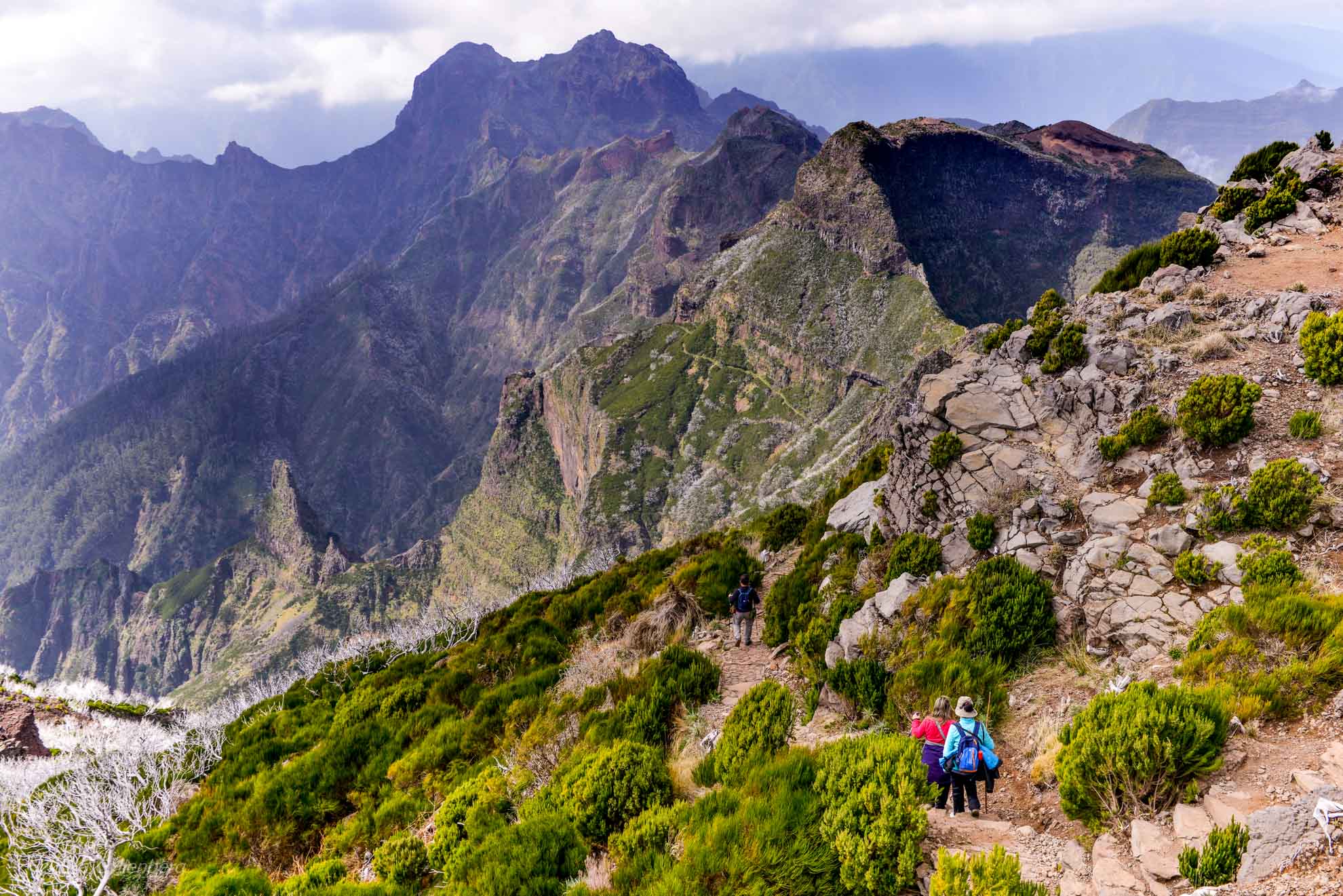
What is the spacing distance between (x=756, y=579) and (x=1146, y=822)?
14159 mm

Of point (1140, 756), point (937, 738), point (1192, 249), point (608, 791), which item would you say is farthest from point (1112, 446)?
point (608, 791)

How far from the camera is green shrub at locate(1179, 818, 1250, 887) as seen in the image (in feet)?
17.7

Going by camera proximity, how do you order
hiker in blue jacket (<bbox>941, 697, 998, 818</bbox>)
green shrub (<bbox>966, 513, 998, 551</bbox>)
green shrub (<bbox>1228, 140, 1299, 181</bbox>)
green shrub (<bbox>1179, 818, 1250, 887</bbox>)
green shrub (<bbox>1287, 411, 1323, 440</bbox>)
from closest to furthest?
green shrub (<bbox>1179, 818, 1250, 887</bbox>) → hiker in blue jacket (<bbox>941, 697, 998, 818</bbox>) → green shrub (<bbox>1287, 411, 1323, 440</bbox>) → green shrub (<bbox>966, 513, 998, 551</bbox>) → green shrub (<bbox>1228, 140, 1299, 181</bbox>)

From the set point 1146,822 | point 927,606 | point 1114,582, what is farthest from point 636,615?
point 1146,822

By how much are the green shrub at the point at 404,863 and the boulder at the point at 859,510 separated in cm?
1343

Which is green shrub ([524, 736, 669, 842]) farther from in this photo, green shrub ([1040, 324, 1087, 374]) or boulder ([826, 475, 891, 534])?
green shrub ([1040, 324, 1087, 374])

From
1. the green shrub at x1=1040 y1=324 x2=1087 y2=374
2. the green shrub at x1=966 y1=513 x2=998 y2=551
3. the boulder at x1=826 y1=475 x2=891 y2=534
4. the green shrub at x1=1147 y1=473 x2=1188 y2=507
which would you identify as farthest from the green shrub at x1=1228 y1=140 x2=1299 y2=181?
the green shrub at x1=966 y1=513 x2=998 y2=551

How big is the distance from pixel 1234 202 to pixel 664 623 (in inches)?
1012

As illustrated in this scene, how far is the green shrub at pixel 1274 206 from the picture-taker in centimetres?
2047

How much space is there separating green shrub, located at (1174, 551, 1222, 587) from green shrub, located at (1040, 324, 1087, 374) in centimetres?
695

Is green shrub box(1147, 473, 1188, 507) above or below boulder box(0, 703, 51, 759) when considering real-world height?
above

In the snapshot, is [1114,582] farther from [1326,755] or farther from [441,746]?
[441,746]

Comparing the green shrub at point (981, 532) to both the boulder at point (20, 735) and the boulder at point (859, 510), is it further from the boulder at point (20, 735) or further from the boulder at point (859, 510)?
the boulder at point (20, 735)

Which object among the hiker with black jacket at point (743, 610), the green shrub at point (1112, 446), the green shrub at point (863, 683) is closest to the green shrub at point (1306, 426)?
the green shrub at point (1112, 446)
